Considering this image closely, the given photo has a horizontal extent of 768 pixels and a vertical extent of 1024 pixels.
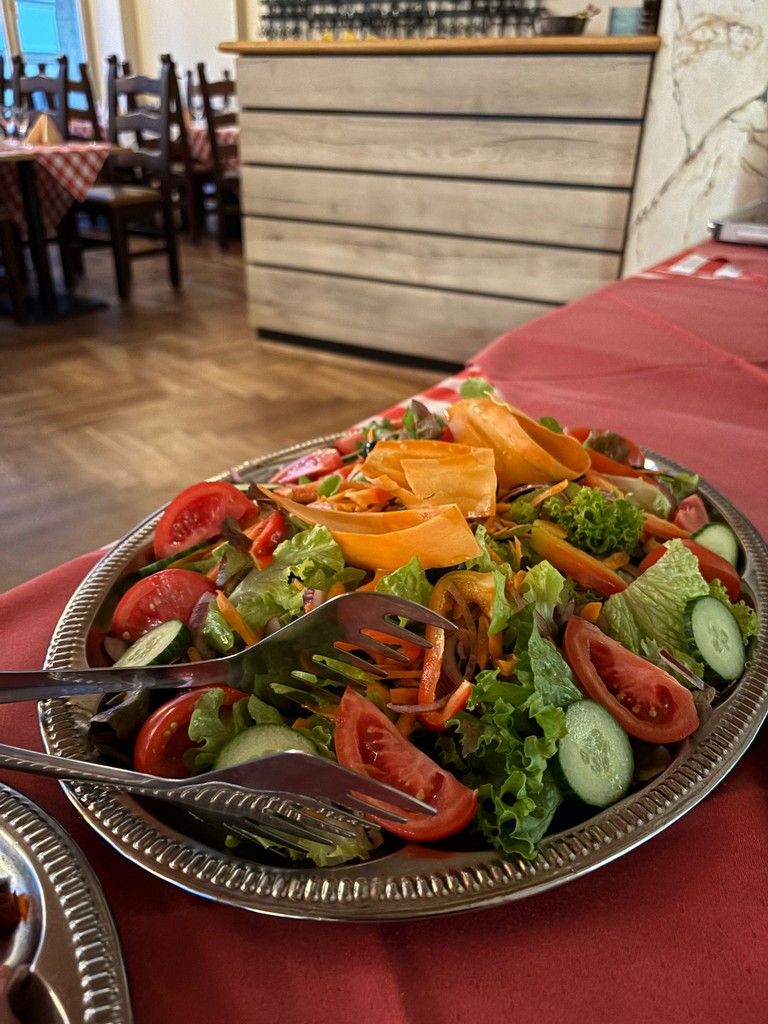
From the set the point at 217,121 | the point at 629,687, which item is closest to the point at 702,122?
the point at 629,687

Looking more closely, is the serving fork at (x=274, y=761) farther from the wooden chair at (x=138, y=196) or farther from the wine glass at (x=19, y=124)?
the wine glass at (x=19, y=124)

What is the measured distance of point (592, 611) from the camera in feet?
2.45

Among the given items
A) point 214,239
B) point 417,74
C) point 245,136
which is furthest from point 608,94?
point 214,239

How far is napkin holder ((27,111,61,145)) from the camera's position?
4.95 meters

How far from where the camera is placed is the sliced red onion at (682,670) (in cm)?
69

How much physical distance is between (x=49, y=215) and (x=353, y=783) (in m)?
5.29

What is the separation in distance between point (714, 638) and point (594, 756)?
0.67 feet

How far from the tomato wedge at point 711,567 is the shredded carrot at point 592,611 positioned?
0.13 meters

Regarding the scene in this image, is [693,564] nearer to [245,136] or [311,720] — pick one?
[311,720]

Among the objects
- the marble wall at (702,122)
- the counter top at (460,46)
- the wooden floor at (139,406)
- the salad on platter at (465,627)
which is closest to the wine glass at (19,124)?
the wooden floor at (139,406)

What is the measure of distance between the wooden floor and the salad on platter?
1923 mm

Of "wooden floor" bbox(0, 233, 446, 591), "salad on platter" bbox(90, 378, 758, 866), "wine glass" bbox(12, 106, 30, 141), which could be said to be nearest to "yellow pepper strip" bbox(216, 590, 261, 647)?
"salad on platter" bbox(90, 378, 758, 866)

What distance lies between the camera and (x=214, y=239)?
293 inches

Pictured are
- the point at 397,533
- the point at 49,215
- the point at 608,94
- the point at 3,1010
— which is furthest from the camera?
the point at 49,215
